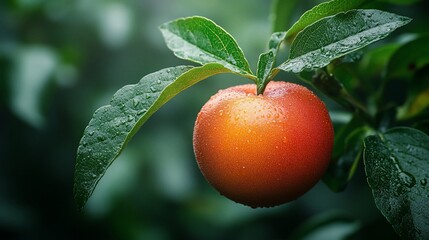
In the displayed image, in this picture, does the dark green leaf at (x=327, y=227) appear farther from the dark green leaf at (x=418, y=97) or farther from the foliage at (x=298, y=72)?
the foliage at (x=298, y=72)

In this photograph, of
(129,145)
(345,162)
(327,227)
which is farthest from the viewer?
(129,145)

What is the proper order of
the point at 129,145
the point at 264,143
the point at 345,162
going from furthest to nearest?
the point at 129,145
the point at 345,162
the point at 264,143

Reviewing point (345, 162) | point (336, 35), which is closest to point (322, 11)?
point (336, 35)

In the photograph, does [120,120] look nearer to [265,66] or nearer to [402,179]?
[265,66]

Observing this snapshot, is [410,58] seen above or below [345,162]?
above

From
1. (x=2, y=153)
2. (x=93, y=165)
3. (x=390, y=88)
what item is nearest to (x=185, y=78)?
(x=93, y=165)

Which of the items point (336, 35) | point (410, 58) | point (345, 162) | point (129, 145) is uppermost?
point (336, 35)

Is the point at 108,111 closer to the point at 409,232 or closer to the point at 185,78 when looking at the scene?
the point at 185,78
